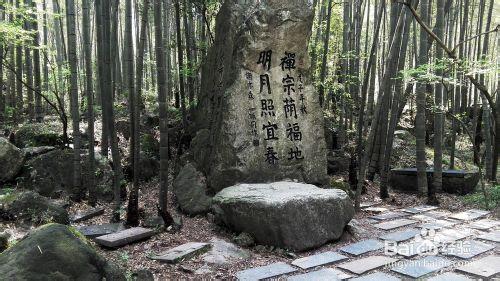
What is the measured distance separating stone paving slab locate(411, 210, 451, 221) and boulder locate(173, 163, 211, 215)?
9.82 ft

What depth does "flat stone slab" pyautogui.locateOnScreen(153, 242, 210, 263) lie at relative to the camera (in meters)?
3.82

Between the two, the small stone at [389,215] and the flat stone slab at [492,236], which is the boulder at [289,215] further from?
the flat stone slab at [492,236]

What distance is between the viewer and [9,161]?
665 cm

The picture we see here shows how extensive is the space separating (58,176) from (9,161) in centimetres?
83

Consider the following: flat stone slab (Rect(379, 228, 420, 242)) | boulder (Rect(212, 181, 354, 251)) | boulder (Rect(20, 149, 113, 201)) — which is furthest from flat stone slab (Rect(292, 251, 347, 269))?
boulder (Rect(20, 149, 113, 201))

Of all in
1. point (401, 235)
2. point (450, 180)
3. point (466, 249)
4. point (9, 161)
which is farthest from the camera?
point (450, 180)

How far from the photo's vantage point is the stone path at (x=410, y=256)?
3.52 metres

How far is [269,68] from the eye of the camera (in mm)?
5988

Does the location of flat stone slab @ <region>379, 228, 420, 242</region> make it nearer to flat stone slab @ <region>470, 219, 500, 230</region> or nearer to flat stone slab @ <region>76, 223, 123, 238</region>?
flat stone slab @ <region>470, 219, 500, 230</region>

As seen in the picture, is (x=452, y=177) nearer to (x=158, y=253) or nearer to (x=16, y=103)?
(x=158, y=253)

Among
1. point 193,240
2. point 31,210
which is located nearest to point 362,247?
point 193,240

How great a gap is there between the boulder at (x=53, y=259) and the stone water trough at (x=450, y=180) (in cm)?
579

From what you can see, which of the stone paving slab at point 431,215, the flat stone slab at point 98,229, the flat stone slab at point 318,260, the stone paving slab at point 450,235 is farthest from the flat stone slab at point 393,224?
the flat stone slab at point 98,229

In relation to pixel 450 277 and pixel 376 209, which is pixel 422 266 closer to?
pixel 450 277
